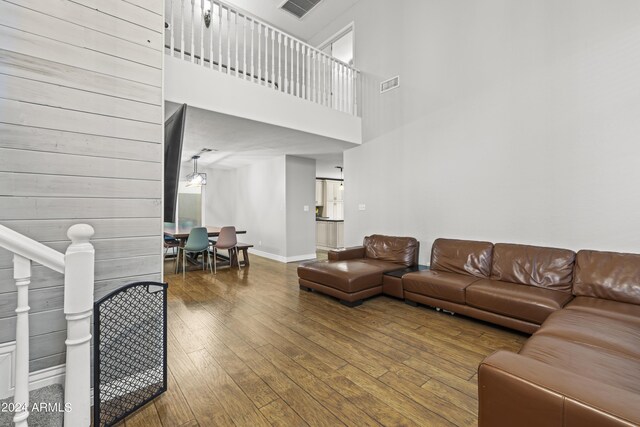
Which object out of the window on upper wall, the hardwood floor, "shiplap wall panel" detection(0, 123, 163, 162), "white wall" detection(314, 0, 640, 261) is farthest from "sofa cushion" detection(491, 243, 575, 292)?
the window on upper wall

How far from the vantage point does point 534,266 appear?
9.82ft

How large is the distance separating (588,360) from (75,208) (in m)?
3.09

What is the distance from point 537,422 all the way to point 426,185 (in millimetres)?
3540

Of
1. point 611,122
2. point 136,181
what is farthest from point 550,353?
point 136,181

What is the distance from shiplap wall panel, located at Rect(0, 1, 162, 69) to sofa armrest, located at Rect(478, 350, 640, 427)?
108 inches

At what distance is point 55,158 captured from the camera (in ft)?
5.41

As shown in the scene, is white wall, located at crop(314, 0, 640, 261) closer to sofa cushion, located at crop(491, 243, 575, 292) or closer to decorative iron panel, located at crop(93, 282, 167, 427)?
sofa cushion, located at crop(491, 243, 575, 292)

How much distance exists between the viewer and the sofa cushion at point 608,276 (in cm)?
242

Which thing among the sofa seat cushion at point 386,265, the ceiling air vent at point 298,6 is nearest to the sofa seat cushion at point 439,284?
the sofa seat cushion at point 386,265

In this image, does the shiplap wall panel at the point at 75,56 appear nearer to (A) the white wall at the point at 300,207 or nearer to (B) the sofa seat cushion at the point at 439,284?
(B) the sofa seat cushion at the point at 439,284

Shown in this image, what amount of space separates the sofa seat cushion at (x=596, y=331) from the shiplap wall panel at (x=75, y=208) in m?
2.87

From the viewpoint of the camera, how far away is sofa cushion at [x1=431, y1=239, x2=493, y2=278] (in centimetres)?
338

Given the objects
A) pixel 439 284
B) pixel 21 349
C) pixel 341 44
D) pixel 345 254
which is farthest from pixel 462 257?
pixel 341 44

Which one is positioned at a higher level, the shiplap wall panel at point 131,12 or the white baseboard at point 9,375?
the shiplap wall panel at point 131,12
